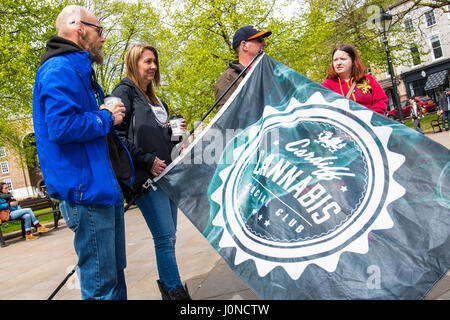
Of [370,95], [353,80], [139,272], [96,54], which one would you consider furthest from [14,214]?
[370,95]

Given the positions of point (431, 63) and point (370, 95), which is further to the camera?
point (431, 63)

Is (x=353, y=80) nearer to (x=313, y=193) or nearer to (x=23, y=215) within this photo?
(x=313, y=193)

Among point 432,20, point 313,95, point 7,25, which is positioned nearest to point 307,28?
point 7,25

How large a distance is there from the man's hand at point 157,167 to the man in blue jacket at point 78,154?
1.74 ft

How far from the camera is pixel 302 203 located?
2.00 meters

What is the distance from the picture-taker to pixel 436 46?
34.5m

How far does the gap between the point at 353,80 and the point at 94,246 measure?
2.73 meters

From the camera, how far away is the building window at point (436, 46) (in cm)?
3419

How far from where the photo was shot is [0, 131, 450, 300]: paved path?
10.2 ft

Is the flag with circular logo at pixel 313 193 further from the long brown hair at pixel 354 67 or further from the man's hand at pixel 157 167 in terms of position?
the long brown hair at pixel 354 67

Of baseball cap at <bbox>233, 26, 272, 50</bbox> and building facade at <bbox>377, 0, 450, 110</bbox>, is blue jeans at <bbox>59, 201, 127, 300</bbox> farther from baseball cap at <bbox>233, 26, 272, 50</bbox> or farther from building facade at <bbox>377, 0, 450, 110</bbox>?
building facade at <bbox>377, 0, 450, 110</bbox>

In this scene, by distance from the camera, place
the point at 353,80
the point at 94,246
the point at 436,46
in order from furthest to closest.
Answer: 1. the point at 436,46
2. the point at 353,80
3. the point at 94,246

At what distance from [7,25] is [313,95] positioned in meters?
16.8

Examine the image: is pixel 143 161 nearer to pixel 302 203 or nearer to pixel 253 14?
pixel 302 203
